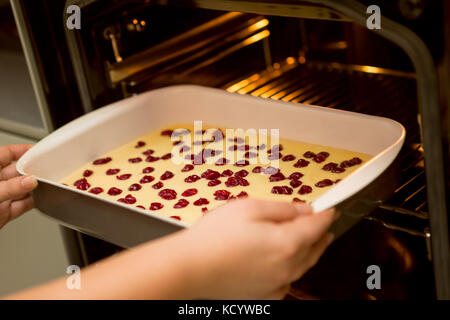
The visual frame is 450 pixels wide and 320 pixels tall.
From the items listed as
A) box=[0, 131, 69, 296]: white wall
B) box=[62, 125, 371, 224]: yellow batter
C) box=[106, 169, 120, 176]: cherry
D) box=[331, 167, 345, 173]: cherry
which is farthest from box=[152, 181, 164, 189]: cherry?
box=[0, 131, 69, 296]: white wall

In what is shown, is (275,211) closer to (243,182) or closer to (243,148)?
(243,182)

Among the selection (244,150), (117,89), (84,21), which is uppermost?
(84,21)

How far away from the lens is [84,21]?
129 centimetres

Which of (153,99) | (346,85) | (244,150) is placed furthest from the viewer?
(346,85)

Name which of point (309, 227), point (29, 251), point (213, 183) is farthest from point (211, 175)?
point (29, 251)

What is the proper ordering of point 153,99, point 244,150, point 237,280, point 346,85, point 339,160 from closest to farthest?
point 237,280, point 339,160, point 244,150, point 153,99, point 346,85

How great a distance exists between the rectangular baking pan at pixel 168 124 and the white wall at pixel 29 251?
29 centimetres

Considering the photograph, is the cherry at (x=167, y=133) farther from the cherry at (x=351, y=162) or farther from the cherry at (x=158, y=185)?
the cherry at (x=351, y=162)

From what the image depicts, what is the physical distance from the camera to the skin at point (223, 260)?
76 centimetres

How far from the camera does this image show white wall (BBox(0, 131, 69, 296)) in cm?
155

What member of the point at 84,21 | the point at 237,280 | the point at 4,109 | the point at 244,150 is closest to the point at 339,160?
the point at 244,150

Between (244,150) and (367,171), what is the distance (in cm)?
43

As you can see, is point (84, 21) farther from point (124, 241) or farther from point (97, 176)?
point (124, 241)

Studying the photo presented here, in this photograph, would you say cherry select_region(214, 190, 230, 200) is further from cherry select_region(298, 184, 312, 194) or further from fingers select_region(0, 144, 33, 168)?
fingers select_region(0, 144, 33, 168)
